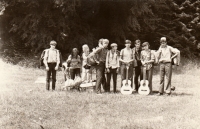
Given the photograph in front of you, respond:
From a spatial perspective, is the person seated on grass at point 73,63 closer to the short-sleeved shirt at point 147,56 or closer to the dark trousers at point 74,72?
the dark trousers at point 74,72

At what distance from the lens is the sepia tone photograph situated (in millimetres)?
8242

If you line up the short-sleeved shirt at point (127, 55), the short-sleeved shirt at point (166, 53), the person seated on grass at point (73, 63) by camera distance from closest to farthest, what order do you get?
the short-sleeved shirt at point (166, 53)
the short-sleeved shirt at point (127, 55)
the person seated on grass at point (73, 63)

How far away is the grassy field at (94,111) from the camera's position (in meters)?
7.53

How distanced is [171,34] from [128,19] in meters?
5.07

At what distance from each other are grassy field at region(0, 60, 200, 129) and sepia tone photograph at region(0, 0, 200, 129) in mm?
23

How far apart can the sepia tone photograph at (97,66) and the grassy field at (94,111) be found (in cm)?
2

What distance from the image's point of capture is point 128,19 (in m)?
20.0

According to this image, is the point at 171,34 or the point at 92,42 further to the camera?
the point at 171,34

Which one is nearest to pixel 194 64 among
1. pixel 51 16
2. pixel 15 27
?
pixel 51 16

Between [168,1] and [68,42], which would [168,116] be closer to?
[68,42]

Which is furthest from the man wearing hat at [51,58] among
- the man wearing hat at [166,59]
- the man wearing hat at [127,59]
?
the man wearing hat at [166,59]

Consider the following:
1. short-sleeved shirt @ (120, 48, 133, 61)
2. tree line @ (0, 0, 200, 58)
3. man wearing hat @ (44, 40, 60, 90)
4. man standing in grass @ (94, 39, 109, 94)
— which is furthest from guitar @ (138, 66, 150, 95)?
tree line @ (0, 0, 200, 58)

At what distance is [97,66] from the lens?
11.5 meters

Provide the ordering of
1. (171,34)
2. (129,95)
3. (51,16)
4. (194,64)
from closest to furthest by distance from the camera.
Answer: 1. (129,95)
2. (51,16)
3. (194,64)
4. (171,34)
